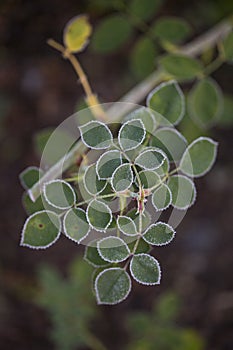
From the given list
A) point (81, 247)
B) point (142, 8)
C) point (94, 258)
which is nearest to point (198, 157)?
point (94, 258)

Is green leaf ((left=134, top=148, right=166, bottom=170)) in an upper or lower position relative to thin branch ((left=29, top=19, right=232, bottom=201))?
lower

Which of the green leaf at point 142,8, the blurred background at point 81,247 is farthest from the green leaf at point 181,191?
the blurred background at point 81,247

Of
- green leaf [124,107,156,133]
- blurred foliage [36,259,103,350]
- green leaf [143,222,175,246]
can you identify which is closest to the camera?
green leaf [143,222,175,246]

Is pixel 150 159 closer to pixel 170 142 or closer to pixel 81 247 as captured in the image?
pixel 170 142

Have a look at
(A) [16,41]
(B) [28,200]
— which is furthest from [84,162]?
(A) [16,41]

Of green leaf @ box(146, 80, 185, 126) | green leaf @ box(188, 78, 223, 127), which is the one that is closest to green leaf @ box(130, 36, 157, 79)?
green leaf @ box(188, 78, 223, 127)

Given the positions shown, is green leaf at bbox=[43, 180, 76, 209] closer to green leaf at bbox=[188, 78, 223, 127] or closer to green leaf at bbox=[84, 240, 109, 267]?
green leaf at bbox=[84, 240, 109, 267]

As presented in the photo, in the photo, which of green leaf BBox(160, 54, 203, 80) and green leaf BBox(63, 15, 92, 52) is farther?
green leaf BBox(160, 54, 203, 80)

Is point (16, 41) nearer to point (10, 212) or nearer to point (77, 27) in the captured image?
point (10, 212)
